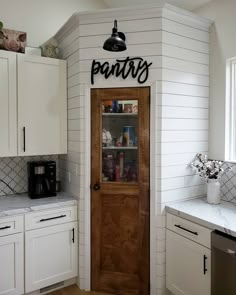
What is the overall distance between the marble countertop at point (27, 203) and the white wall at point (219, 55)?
156 cm

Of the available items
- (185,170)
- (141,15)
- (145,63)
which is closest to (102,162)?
(185,170)

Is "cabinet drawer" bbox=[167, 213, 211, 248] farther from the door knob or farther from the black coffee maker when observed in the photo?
the black coffee maker

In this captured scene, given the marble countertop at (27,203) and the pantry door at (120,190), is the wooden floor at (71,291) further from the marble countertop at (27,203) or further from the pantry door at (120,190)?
the marble countertop at (27,203)

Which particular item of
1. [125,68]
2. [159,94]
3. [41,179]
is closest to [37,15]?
[125,68]

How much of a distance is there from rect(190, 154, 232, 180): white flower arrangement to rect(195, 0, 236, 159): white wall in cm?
16

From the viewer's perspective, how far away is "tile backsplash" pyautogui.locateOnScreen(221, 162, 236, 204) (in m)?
2.47

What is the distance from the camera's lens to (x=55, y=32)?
2.96 meters

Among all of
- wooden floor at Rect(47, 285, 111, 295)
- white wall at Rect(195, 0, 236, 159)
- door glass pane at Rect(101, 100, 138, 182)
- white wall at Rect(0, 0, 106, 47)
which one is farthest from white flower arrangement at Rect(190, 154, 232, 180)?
white wall at Rect(0, 0, 106, 47)

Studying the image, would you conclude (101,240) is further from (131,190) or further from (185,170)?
(185,170)

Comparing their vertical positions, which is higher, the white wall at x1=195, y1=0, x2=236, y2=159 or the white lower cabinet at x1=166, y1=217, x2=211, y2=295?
the white wall at x1=195, y1=0, x2=236, y2=159

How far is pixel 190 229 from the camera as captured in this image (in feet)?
6.87

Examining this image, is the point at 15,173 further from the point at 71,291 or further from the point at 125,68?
the point at 125,68

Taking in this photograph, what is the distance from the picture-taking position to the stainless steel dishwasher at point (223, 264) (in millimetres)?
1779

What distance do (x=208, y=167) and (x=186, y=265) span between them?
0.89 metres
